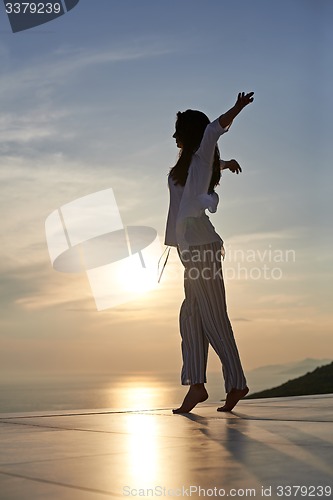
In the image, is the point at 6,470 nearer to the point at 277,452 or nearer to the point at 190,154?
the point at 277,452

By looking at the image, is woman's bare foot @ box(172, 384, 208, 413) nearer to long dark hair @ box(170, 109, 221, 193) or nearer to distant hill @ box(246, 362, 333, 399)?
long dark hair @ box(170, 109, 221, 193)

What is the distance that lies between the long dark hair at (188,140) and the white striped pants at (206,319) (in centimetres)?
42

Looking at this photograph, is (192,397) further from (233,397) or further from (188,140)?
(188,140)

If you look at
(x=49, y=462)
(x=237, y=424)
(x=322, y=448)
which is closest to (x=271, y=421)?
(x=237, y=424)

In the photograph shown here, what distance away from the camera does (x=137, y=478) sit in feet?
6.68

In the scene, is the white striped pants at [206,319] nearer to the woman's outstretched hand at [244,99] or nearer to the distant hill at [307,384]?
the woman's outstretched hand at [244,99]

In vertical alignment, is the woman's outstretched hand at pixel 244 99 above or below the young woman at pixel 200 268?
above

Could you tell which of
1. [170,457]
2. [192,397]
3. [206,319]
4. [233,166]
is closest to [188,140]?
[233,166]

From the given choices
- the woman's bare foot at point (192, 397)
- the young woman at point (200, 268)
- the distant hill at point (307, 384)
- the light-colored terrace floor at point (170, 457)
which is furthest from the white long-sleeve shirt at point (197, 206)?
the distant hill at point (307, 384)

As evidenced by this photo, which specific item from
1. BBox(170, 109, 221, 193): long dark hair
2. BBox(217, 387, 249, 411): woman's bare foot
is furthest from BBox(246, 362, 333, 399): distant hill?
BBox(170, 109, 221, 193): long dark hair

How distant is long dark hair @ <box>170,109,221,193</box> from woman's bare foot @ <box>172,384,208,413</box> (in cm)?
114

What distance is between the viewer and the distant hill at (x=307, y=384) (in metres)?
9.38

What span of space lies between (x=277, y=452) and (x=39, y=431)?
1.40m

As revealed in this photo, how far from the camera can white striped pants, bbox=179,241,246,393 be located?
4.42 m
